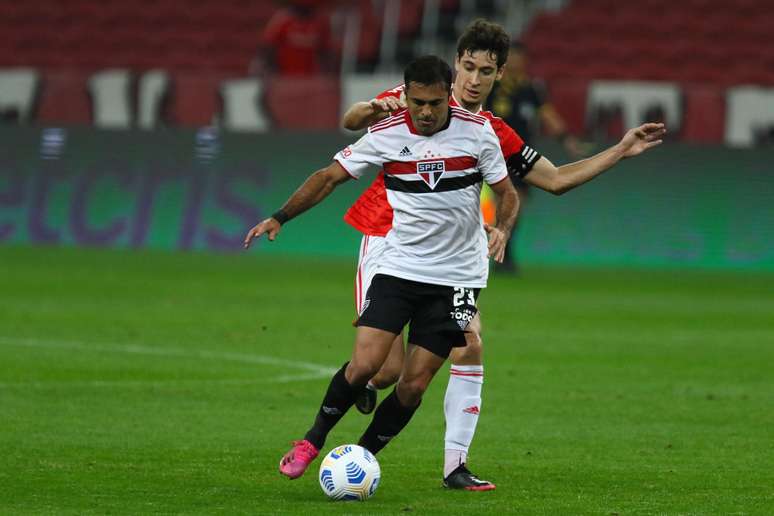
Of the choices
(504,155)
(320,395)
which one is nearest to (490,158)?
(504,155)

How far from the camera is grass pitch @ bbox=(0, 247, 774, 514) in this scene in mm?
6777

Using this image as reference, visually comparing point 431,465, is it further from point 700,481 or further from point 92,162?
point 92,162

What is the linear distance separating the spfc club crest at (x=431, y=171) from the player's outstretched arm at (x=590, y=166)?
51 centimetres

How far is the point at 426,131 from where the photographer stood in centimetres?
689

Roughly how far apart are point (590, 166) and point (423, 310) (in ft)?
3.32

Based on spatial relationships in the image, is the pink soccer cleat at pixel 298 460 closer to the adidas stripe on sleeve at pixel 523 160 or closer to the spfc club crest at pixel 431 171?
the spfc club crest at pixel 431 171

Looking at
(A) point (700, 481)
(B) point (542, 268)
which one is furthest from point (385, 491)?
(B) point (542, 268)

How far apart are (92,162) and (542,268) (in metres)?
6.29

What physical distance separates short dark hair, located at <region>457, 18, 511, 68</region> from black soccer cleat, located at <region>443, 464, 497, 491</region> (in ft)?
6.16

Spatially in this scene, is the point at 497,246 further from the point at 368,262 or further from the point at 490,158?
the point at 368,262

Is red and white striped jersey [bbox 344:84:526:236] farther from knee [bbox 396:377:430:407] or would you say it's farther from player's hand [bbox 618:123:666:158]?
knee [bbox 396:377:430:407]

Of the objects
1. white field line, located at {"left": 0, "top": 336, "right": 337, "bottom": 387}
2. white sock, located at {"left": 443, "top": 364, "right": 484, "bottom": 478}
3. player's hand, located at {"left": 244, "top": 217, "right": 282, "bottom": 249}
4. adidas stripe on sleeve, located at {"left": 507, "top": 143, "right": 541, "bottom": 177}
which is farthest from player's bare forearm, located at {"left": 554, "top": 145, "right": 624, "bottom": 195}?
white field line, located at {"left": 0, "top": 336, "right": 337, "bottom": 387}

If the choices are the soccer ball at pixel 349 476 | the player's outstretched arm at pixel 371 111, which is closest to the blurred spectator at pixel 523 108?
the player's outstretched arm at pixel 371 111

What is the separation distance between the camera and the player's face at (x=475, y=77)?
7.32m
